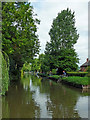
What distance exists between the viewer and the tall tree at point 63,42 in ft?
129

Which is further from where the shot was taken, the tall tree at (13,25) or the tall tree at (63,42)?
the tall tree at (63,42)

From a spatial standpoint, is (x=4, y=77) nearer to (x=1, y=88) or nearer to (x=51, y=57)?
(x=1, y=88)

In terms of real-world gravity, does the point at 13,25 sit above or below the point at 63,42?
below

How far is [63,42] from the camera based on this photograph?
4281 cm

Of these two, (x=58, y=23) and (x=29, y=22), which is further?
(x=58, y=23)

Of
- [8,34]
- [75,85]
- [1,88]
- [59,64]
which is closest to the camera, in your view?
[1,88]

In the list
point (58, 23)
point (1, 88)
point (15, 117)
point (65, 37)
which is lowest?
point (15, 117)

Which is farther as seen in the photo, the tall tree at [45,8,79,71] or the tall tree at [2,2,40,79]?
the tall tree at [45,8,79,71]

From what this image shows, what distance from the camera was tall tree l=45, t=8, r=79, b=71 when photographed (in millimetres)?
39469

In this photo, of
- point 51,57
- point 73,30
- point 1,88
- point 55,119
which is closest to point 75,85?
point 1,88

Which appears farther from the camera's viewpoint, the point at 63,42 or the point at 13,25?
the point at 63,42

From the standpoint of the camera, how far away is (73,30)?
44031 millimetres

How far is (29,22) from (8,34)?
15.7ft

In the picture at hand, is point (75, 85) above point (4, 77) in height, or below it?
below
